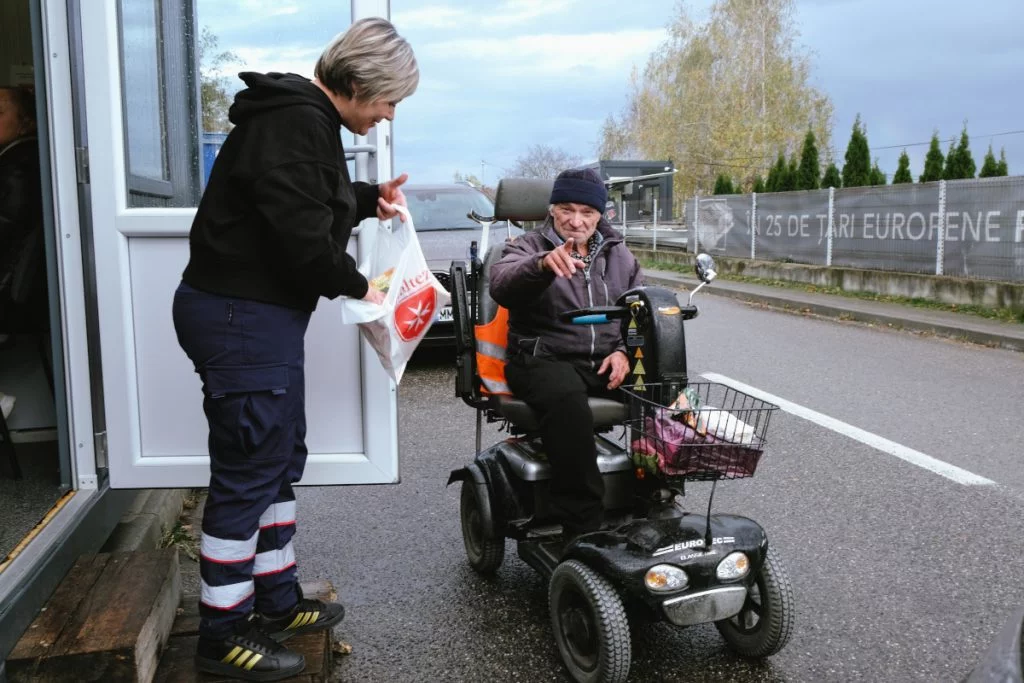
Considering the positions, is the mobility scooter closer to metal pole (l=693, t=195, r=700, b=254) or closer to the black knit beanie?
the black knit beanie

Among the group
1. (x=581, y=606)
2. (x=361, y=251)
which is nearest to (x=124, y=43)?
(x=361, y=251)

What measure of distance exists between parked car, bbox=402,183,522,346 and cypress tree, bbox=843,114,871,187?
11.2 meters

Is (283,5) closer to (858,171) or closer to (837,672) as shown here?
(837,672)

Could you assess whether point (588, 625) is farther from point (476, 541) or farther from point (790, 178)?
point (790, 178)

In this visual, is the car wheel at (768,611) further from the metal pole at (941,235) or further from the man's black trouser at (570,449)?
the metal pole at (941,235)

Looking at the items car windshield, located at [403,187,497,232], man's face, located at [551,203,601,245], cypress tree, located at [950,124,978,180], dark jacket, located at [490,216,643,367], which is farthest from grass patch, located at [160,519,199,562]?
cypress tree, located at [950,124,978,180]

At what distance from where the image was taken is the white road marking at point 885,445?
5117 millimetres

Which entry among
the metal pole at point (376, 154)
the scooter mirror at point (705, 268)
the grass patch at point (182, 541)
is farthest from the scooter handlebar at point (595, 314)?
the grass patch at point (182, 541)

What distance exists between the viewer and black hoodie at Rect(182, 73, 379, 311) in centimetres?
241

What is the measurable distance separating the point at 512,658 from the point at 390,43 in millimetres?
2001

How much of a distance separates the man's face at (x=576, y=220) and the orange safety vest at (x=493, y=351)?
0.39m

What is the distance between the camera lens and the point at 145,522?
4039mm

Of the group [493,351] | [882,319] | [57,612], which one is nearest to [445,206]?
[882,319]

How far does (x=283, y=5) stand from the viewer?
3.44 metres
